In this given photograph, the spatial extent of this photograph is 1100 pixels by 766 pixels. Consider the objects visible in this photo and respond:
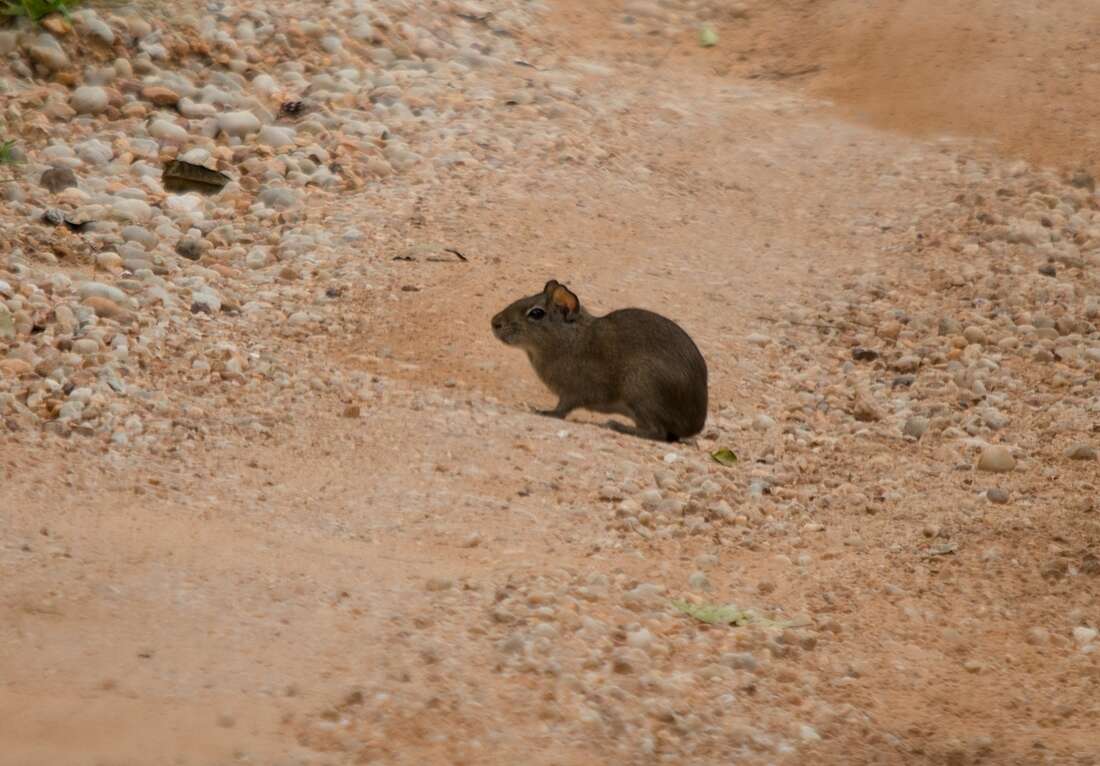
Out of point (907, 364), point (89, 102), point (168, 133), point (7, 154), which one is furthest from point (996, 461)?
point (89, 102)

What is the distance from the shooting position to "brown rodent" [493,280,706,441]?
21.0ft

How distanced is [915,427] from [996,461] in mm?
480

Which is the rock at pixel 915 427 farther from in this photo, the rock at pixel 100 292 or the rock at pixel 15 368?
the rock at pixel 15 368

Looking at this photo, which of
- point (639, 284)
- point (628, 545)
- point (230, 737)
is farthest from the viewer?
point (639, 284)

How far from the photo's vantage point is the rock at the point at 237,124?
8727mm

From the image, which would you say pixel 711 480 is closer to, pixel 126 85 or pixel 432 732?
pixel 432 732

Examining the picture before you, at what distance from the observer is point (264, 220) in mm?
7996

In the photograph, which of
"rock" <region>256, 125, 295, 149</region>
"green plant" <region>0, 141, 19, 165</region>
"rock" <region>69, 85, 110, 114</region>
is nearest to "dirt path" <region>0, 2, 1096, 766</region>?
"rock" <region>256, 125, 295, 149</region>

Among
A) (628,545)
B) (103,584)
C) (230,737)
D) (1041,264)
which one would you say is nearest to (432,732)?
(230,737)

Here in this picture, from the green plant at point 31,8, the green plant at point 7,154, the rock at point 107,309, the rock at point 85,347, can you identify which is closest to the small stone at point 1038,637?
the rock at point 85,347

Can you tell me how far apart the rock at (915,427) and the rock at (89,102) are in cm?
461

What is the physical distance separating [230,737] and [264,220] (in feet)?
15.4

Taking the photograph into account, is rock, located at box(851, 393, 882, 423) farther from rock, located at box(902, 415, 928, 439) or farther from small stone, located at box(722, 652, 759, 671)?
small stone, located at box(722, 652, 759, 671)

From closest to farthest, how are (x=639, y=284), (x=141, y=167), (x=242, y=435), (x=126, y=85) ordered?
(x=242, y=435)
(x=639, y=284)
(x=141, y=167)
(x=126, y=85)
